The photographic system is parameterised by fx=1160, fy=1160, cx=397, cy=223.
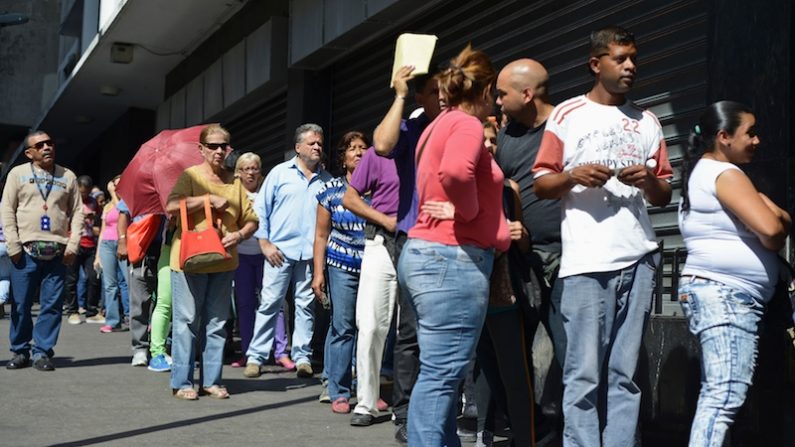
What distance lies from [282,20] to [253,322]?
5565 millimetres

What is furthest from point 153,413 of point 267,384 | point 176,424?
point 267,384

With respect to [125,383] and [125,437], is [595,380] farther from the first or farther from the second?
[125,383]

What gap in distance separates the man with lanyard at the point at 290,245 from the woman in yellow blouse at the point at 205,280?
122 centimetres

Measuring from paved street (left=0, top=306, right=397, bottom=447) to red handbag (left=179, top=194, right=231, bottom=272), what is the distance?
0.97 meters

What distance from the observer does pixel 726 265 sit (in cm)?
494

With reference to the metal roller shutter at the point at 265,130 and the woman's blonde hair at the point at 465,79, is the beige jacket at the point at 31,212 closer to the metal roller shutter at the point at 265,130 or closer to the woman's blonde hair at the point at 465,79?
the metal roller shutter at the point at 265,130

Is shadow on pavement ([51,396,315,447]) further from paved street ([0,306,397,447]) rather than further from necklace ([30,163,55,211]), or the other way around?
necklace ([30,163,55,211])

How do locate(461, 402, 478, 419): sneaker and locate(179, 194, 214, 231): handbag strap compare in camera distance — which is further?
locate(179, 194, 214, 231): handbag strap

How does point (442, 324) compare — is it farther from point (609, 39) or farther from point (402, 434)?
point (402, 434)

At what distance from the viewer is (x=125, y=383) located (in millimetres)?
9188

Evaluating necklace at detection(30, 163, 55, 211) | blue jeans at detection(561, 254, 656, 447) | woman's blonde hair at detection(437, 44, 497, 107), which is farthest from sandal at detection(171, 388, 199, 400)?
woman's blonde hair at detection(437, 44, 497, 107)

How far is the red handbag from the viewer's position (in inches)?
315

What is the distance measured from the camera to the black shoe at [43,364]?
32.5 ft

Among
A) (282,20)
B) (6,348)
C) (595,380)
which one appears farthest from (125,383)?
(282,20)
